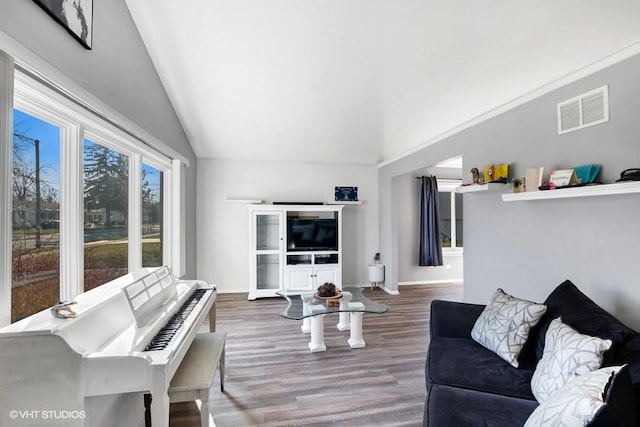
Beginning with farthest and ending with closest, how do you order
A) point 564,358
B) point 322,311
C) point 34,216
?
point 322,311, point 34,216, point 564,358

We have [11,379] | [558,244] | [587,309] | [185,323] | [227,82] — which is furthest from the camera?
[227,82]

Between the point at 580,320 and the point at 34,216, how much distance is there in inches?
116

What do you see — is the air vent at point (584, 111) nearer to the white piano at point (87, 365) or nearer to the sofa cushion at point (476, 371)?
the sofa cushion at point (476, 371)

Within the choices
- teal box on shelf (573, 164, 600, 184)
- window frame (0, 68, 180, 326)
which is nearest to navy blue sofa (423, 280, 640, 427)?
teal box on shelf (573, 164, 600, 184)

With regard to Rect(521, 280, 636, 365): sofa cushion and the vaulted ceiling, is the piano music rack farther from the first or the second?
Rect(521, 280, 636, 365): sofa cushion

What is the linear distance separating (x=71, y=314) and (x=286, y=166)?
3892 millimetres

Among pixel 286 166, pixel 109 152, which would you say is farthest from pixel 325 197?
pixel 109 152

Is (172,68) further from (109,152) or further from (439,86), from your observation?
(439,86)

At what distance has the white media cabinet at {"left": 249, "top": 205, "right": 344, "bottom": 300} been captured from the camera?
4.41 metres

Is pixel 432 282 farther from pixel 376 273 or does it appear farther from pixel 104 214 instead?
pixel 104 214

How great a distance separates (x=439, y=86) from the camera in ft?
8.55

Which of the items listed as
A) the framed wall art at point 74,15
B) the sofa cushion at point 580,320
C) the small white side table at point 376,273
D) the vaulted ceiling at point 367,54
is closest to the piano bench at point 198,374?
the sofa cushion at point 580,320

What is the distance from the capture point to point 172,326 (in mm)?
1673

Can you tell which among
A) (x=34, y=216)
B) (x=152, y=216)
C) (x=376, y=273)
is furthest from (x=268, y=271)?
(x=34, y=216)
